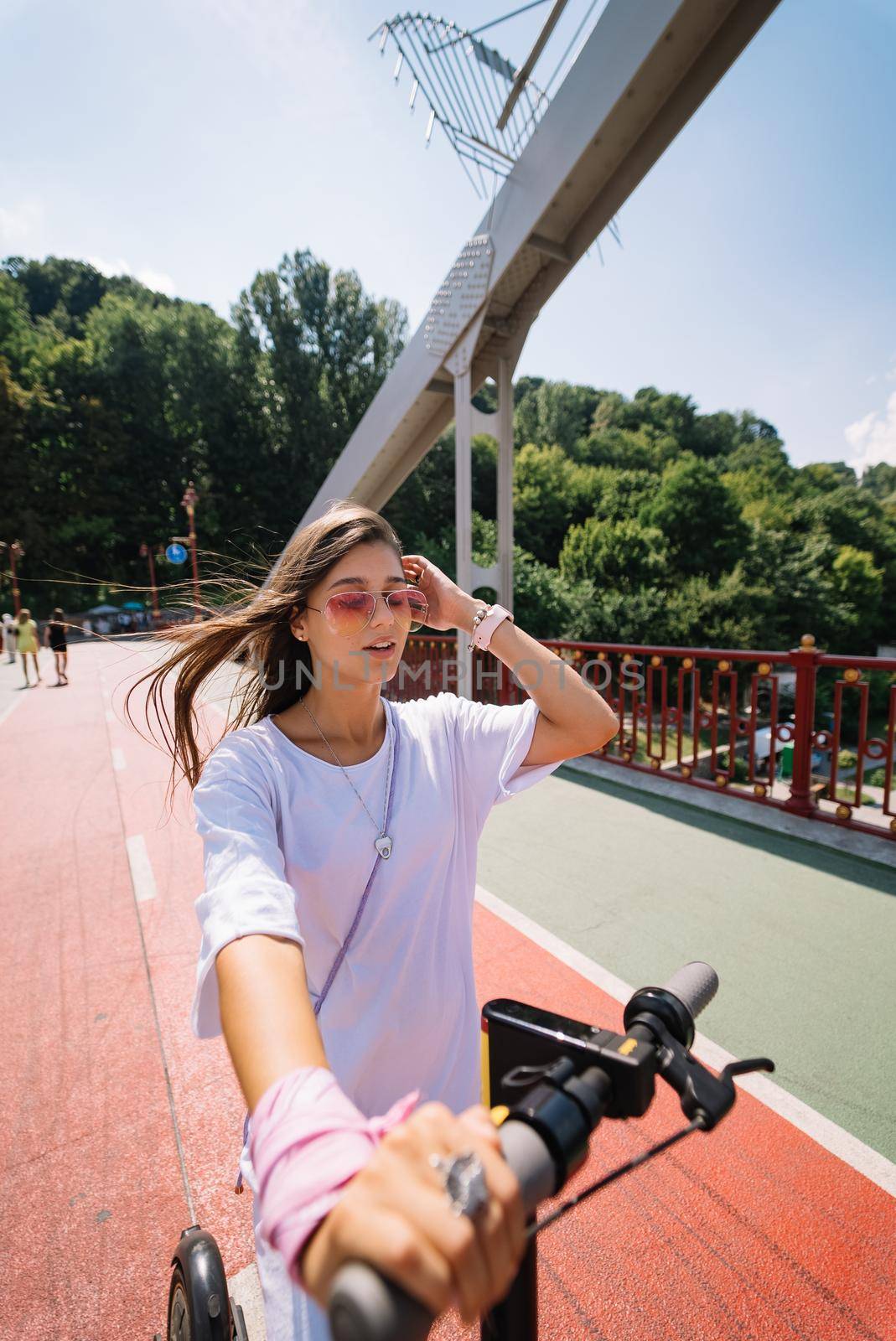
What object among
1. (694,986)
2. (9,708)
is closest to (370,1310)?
(694,986)

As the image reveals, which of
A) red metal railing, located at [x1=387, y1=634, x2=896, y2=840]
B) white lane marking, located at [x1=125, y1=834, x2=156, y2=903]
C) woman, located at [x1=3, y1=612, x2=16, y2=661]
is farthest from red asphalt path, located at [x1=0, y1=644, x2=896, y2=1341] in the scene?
woman, located at [x1=3, y1=612, x2=16, y2=661]

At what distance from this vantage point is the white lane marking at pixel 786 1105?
6.52 ft

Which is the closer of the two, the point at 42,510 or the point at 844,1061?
the point at 844,1061

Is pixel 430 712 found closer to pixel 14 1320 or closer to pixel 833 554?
pixel 14 1320

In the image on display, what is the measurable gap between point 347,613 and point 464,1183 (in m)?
1.15

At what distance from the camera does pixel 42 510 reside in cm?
3441

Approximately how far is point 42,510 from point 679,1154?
40.8 m

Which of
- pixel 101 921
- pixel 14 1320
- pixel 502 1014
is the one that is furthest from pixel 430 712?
pixel 101 921

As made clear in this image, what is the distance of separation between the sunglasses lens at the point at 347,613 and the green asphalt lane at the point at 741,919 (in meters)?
2.22

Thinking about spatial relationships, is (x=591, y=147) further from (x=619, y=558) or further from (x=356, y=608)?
(x=619, y=558)

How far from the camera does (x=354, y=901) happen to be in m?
1.28

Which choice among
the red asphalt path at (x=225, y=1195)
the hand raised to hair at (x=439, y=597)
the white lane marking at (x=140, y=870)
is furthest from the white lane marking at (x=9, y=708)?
the hand raised to hair at (x=439, y=597)

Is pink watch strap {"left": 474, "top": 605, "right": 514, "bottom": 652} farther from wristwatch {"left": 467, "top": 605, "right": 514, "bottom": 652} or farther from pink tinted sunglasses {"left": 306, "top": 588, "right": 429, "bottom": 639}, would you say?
pink tinted sunglasses {"left": 306, "top": 588, "right": 429, "bottom": 639}

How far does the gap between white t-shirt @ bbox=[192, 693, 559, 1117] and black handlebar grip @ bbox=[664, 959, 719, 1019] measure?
574mm
